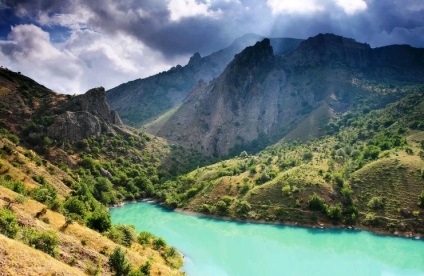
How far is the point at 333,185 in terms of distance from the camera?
379 ft

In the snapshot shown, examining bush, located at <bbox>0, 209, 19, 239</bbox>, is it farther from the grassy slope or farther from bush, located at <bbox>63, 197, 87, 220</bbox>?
bush, located at <bbox>63, 197, 87, 220</bbox>

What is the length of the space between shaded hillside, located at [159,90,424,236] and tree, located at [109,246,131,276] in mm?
76903

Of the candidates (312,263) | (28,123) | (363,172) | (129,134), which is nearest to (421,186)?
(363,172)

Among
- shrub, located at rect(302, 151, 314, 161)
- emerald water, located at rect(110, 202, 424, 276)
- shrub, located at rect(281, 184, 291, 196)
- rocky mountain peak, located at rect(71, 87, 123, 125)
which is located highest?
rocky mountain peak, located at rect(71, 87, 123, 125)

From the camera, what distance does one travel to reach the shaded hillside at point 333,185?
102312 mm

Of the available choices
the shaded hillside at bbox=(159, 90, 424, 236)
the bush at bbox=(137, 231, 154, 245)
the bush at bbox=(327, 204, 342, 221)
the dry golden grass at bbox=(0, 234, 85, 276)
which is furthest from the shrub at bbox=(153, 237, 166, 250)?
the bush at bbox=(327, 204, 342, 221)

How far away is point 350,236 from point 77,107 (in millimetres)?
141421

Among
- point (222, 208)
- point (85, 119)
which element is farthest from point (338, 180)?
point (85, 119)

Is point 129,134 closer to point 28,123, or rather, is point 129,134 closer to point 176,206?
point 28,123

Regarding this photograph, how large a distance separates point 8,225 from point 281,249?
7012 centimetres

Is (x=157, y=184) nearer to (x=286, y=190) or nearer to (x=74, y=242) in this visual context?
(x=286, y=190)

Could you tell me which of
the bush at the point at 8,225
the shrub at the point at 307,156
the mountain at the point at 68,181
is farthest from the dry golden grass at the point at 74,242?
the shrub at the point at 307,156

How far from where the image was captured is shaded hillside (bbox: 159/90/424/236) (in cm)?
10231

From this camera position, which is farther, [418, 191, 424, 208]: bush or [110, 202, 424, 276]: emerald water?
[418, 191, 424, 208]: bush
